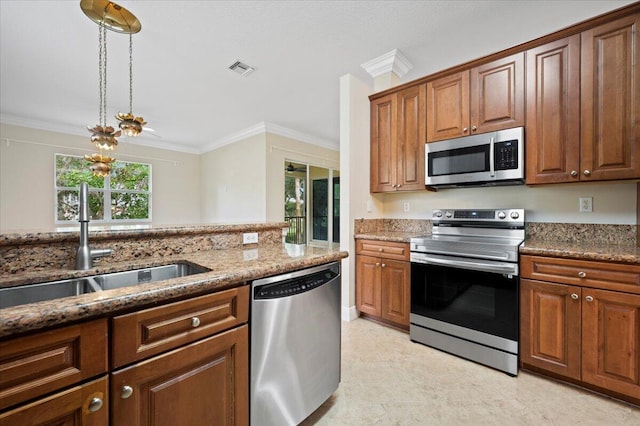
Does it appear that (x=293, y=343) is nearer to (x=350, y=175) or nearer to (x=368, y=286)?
(x=368, y=286)

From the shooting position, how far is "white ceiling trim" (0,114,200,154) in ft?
14.7

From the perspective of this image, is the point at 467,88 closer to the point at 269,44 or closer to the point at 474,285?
the point at 474,285

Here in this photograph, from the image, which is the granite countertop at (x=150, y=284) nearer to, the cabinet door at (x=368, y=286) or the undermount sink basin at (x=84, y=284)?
the undermount sink basin at (x=84, y=284)

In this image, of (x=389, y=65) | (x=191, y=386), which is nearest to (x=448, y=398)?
(x=191, y=386)

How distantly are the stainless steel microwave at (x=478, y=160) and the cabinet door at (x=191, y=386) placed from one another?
217 cm

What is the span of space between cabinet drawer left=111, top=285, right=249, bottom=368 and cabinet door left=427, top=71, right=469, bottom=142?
228 cm

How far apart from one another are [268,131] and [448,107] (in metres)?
3.42

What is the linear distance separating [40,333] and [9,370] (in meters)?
0.09

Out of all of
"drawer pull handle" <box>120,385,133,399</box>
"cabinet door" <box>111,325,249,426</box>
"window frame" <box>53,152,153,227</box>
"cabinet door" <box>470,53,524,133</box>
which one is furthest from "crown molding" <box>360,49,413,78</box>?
"window frame" <box>53,152,153,227</box>

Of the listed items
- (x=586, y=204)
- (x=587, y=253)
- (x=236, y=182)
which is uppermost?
(x=236, y=182)

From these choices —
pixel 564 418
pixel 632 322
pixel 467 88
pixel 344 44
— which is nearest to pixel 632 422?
pixel 564 418

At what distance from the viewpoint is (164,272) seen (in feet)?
4.54

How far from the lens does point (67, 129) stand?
5031 millimetres

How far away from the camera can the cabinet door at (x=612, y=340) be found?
1555mm
